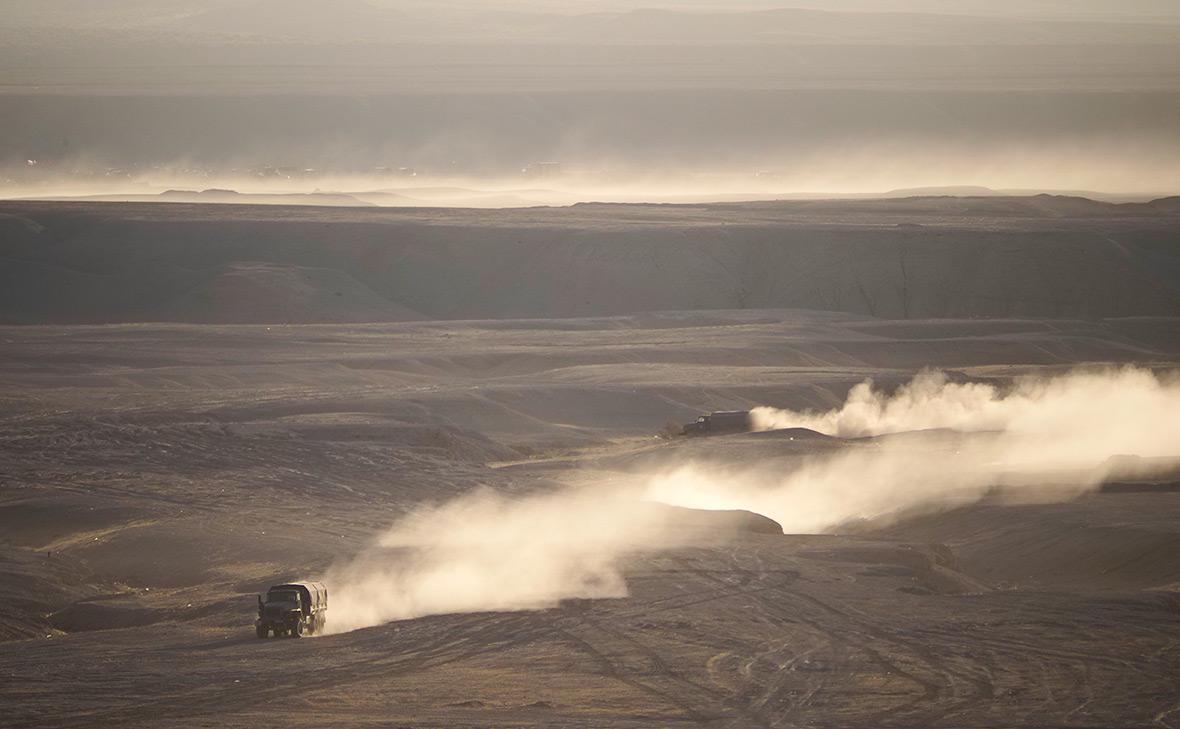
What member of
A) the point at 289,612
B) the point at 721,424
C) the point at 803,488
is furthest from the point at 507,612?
the point at 721,424

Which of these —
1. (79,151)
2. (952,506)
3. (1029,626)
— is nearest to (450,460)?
(952,506)

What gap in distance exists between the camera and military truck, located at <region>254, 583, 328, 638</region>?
23016 millimetres

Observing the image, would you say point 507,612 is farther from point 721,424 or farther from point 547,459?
point 721,424

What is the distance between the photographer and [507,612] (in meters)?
24.8

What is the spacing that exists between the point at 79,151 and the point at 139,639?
128786 millimetres

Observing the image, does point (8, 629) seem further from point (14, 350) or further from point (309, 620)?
point (14, 350)

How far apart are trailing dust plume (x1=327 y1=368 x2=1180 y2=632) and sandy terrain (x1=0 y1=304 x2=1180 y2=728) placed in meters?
0.88

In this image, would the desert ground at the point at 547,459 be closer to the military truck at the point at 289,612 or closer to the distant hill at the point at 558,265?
the distant hill at the point at 558,265

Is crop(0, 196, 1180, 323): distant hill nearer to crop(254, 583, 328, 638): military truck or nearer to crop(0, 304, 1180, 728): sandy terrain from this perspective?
crop(0, 304, 1180, 728): sandy terrain

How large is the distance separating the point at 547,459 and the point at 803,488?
24.6 ft

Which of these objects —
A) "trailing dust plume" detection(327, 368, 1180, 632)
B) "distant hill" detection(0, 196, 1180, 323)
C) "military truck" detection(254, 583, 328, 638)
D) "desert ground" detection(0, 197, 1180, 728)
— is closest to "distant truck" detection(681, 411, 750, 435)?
"trailing dust plume" detection(327, 368, 1180, 632)

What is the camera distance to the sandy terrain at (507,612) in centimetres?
1983

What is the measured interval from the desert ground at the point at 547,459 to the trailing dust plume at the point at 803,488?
0.69 metres

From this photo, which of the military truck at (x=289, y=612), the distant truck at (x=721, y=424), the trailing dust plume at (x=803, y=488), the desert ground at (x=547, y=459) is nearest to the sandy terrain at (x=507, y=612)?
the desert ground at (x=547, y=459)
